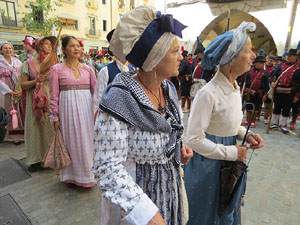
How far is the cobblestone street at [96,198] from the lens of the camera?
241 centimetres

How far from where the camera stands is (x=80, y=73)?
2.80 meters

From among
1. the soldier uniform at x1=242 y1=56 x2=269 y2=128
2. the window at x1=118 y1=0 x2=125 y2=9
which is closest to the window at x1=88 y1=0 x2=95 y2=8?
the window at x1=118 y1=0 x2=125 y2=9

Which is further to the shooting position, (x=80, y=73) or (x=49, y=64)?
(x=49, y=64)

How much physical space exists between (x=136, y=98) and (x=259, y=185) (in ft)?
9.94

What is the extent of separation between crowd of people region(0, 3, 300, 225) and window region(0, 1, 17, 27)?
2083cm

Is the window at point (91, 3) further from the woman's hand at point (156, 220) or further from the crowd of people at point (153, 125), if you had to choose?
the woman's hand at point (156, 220)

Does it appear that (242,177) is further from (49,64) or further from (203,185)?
(49,64)

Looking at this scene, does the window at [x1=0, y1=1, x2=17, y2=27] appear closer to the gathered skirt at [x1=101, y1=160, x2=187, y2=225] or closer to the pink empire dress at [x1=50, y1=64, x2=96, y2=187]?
the pink empire dress at [x1=50, y1=64, x2=96, y2=187]

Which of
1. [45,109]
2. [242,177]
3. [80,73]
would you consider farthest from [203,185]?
[45,109]

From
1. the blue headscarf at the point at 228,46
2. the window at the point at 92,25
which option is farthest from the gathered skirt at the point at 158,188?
the window at the point at 92,25

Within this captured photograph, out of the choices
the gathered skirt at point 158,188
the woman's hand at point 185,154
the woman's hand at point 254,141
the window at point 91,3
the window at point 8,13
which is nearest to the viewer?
the gathered skirt at point 158,188

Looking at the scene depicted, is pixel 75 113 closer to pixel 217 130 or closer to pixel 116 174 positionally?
pixel 217 130

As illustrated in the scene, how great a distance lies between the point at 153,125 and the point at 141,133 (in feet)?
0.23

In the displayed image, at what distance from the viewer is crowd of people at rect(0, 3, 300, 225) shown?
3.00ft
